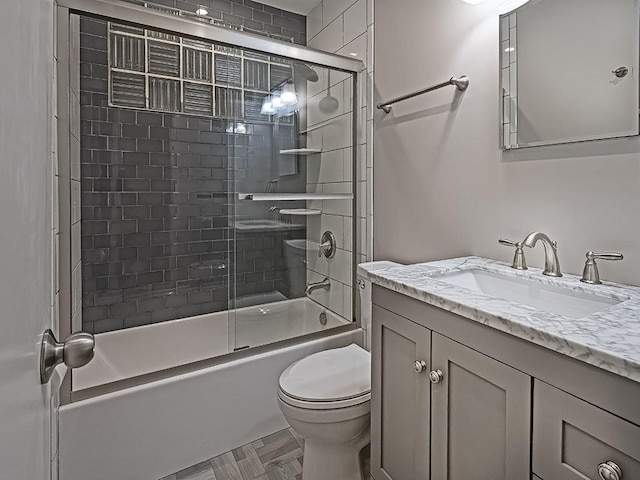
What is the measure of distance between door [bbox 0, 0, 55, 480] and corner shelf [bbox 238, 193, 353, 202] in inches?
70.8

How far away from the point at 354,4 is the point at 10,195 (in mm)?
2461

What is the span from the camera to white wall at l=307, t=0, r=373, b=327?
2225 millimetres

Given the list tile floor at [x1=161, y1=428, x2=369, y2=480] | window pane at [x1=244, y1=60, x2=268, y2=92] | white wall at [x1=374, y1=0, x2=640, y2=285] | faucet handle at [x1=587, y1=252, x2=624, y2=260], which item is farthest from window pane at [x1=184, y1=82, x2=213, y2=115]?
faucet handle at [x1=587, y1=252, x2=624, y2=260]

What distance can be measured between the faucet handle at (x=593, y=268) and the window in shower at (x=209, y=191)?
133cm

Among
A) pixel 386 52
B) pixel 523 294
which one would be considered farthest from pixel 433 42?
pixel 523 294

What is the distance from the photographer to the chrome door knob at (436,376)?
1.04 meters

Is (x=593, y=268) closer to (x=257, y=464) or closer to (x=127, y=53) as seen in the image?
(x=257, y=464)

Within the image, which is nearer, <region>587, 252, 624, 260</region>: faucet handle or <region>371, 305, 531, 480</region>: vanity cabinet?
<region>371, 305, 531, 480</region>: vanity cabinet

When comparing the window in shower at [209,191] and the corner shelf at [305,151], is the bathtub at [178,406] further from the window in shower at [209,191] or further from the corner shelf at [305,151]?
the corner shelf at [305,151]

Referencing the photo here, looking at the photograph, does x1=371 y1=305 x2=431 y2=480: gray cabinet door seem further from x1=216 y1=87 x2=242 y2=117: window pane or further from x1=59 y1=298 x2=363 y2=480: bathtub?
x1=216 y1=87 x2=242 y2=117: window pane

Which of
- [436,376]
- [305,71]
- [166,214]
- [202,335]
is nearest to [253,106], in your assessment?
[305,71]

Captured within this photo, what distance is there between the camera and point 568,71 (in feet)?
4.07

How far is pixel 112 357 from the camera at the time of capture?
214 centimetres

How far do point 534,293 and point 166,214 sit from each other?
2168 mm
